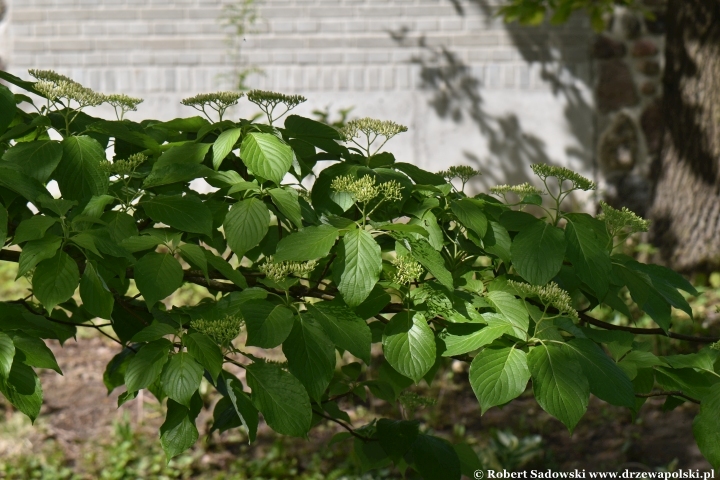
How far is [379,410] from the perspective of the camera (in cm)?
351

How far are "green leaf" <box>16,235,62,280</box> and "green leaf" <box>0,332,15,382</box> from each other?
93 mm

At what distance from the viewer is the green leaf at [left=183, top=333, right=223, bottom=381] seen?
1.09m

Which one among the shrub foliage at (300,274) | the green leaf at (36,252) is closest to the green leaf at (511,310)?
the shrub foliage at (300,274)

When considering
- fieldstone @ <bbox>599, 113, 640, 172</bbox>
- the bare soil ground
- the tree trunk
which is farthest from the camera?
fieldstone @ <bbox>599, 113, 640, 172</bbox>

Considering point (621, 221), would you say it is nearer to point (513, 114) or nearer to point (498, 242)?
point (498, 242)

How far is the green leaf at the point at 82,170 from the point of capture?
50.6 inches

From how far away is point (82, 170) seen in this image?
1290mm

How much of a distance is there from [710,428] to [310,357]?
58cm

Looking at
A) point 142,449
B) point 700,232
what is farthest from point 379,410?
point 700,232

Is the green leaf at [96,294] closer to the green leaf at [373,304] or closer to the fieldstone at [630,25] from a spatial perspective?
the green leaf at [373,304]

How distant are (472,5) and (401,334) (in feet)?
14.7

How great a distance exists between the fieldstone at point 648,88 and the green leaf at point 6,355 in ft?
16.1

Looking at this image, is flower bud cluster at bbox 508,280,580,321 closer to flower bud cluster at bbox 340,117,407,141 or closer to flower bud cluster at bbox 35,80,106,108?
flower bud cluster at bbox 340,117,407,141

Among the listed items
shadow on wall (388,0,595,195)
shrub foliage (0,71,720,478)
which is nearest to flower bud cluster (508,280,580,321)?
shrub foliage (0,71,720,478)
